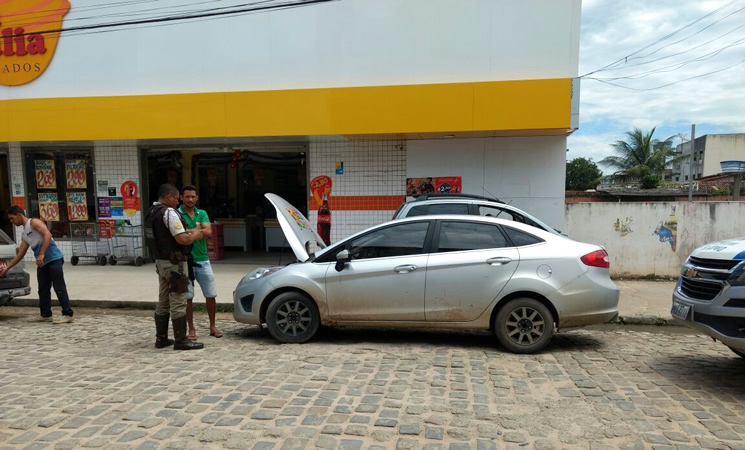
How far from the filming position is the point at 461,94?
892 centimetres

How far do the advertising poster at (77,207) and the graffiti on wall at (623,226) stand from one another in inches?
505

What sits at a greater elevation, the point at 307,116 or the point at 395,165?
the point at 307,116

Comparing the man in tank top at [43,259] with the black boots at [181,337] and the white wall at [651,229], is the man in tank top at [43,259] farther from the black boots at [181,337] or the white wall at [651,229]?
the white wall at [651,229]

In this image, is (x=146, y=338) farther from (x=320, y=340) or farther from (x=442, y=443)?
(x=442, y=443)

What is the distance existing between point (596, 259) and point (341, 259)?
2.81m

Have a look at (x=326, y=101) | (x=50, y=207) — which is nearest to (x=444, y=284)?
(x=326, y=101)

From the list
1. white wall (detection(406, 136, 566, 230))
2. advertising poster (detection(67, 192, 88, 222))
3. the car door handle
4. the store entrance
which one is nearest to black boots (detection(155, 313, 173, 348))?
the car door handle

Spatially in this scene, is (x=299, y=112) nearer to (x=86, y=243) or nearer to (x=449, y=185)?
(x=449, y=185)

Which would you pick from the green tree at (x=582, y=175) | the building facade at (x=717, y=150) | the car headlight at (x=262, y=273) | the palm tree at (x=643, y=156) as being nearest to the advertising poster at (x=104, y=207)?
the car headlight at (x=262, y=273)

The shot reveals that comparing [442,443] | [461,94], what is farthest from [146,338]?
[461,94]

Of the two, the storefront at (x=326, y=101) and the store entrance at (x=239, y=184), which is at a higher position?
the storefront at (x=326, y=101)

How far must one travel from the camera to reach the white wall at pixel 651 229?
926 cm

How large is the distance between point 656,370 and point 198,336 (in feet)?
17.2

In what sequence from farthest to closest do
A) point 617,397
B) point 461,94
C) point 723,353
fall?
point 461,94, point 723,353, point 617,397
